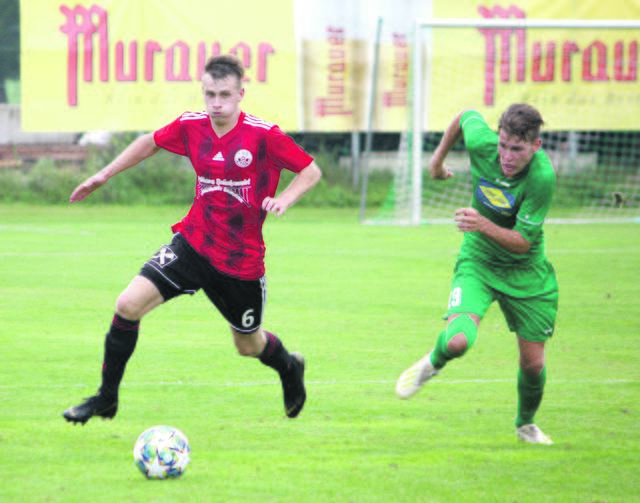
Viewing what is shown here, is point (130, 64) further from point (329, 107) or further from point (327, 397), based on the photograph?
point (327, 397)

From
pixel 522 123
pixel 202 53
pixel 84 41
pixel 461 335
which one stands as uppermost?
pixel 84 41

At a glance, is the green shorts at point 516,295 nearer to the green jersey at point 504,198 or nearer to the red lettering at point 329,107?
the green jersey at point 504,198

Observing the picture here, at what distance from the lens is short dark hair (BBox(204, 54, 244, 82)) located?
6367 mm

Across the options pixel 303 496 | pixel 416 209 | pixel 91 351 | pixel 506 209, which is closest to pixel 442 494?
pixel 303 496

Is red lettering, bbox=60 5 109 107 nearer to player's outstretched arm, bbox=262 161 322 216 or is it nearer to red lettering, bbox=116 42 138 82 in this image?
red lettering, bbox=116 42 138 82

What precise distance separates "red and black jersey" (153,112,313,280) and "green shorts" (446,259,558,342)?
42.4 inches

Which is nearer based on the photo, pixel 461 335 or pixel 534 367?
pixel 461 335

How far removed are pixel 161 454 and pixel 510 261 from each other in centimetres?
207

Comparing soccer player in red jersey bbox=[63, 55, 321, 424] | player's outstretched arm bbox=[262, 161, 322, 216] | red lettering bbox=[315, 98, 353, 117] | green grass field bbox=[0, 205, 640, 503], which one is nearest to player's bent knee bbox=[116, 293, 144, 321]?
soccer player in red jersey bbox=[63, 55, 321, 424]

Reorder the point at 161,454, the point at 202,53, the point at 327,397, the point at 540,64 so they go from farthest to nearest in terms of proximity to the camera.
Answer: the point at 540,64 → the point at 202,53 → the point at 327,397 → the point at 161,454

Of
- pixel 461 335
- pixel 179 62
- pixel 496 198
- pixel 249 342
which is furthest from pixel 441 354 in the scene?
pixel 179 62

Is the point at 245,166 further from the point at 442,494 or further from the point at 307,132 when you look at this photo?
the point at 307,132

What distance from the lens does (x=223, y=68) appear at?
6.39m

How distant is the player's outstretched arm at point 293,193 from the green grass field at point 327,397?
121 centimetres
